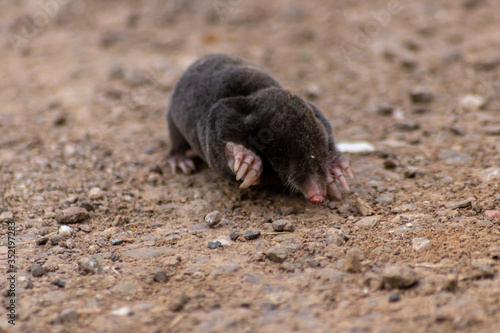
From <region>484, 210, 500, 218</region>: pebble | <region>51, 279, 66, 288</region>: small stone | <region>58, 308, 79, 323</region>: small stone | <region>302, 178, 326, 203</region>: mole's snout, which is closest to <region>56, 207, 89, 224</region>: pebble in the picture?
<region>51, 279, 66, 288</region>: small stone

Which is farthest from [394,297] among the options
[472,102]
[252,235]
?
[472,102]

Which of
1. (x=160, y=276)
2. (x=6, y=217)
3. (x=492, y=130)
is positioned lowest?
(x=6, y=217)

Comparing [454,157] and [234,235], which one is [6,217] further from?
[454,157]

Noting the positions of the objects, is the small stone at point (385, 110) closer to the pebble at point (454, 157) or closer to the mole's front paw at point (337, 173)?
the pebble at point (454, 157)

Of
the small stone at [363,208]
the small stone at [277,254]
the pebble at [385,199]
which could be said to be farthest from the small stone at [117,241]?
the pebble at [385,199]

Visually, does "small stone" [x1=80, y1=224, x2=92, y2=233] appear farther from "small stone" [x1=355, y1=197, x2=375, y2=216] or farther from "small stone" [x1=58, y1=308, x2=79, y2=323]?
"small stone" [x1=355, y1=197, x2=375, y2=216]

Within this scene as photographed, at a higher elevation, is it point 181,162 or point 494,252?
point 494,252
